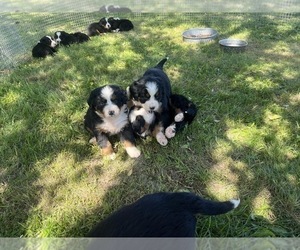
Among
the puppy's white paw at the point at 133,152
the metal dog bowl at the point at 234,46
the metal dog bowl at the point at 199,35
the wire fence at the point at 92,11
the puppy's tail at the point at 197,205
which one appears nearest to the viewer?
the puppy's tail at the point at 197,205

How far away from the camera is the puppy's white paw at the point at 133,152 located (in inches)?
119

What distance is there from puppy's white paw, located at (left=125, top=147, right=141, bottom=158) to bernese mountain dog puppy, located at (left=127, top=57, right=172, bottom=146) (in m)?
0.25

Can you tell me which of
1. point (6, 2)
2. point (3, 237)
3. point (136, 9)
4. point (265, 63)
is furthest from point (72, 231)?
point (136, 9)

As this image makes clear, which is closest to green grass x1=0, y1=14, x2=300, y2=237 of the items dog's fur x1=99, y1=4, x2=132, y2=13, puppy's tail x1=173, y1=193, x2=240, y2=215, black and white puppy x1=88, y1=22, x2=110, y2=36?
puppy's tail x1=173, y1=193, x2=240, y2=215

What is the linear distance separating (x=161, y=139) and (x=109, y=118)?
56 cm

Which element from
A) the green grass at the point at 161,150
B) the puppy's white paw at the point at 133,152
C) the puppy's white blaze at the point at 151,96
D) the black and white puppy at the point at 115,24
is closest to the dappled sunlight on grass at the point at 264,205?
the green grass at the point at 161,150

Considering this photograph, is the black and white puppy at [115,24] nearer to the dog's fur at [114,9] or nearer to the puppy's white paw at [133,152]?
the dog's fur at [114,9]

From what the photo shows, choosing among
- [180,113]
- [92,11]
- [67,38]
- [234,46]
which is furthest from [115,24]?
[180,113]

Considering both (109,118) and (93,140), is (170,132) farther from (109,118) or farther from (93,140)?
(93,140)

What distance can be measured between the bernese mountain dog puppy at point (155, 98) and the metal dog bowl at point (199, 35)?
2.88 m

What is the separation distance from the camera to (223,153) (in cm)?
304

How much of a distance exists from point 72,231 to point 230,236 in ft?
3.75

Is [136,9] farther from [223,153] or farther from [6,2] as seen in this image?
[223,153]

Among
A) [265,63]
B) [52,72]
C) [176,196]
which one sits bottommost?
[265,63]
